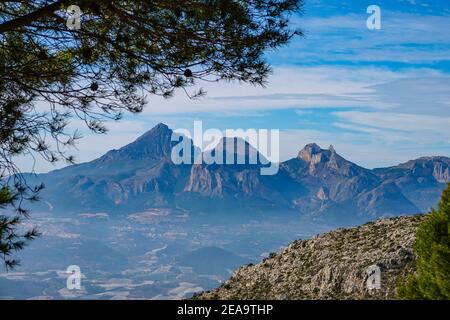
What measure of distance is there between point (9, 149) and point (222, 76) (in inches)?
186

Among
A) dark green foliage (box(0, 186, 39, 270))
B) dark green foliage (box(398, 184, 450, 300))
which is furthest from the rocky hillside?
dark green foliage (box(0, 186, 39, 270))

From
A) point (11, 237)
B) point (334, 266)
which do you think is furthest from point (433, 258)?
point (11, 237)

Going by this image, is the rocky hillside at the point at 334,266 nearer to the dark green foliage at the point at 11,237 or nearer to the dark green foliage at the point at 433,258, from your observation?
the dark green foliage at the point at 433,258

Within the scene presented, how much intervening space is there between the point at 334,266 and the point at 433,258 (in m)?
7.35

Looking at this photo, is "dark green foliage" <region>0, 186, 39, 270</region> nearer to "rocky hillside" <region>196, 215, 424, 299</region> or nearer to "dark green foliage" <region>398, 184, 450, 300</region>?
"rocky hillside" <region>196, 215, 424, 299</region>

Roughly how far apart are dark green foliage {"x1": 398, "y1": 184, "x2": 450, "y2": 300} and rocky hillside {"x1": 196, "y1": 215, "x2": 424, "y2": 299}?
427cm

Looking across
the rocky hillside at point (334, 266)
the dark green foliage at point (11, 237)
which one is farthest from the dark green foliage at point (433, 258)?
the dark green foliage at point (11, 237)

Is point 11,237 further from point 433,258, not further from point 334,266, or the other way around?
point 334,266

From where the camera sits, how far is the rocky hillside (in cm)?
1580

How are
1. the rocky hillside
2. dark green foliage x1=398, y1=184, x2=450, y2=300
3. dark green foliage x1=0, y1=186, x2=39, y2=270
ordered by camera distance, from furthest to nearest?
the rocky hillside
dark green foliage x1=0, y1=186, x2=39, y2=270
dark green foliage x1=398, y1=184, x2=450, y2=300

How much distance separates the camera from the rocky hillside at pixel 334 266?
15797mm

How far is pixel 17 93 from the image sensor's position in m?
13.1
